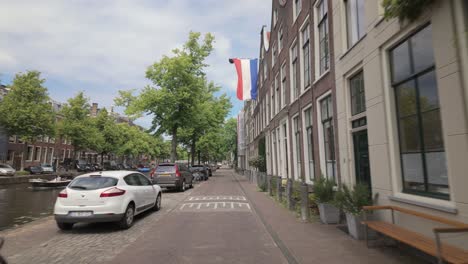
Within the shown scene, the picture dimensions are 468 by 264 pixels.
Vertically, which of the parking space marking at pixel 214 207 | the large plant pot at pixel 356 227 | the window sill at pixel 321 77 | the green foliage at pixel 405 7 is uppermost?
the window sill at pixel 321 77

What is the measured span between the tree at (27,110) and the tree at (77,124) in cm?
758

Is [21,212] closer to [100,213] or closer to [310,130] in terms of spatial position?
[100,213]

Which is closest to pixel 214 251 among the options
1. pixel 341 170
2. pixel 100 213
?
pixel 100 213

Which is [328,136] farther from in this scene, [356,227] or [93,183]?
[93,183]

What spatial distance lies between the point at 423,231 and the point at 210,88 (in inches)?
1198

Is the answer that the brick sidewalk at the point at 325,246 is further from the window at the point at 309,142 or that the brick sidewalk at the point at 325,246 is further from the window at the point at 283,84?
the window at the point at 283,84

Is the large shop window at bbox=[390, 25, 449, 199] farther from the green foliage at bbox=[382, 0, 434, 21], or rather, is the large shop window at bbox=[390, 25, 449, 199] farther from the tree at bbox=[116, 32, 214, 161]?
the tree at bbox=[116, 32, 214, 161]

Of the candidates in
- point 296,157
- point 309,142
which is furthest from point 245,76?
point 309,142

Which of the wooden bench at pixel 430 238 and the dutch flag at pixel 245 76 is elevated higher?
the dutch flag at pixel 245 76

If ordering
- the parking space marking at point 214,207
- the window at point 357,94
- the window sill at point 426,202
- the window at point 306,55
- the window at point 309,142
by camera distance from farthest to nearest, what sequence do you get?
the window at point 306,55 < the window at point 309,142 < the parking space marking at point 214,207 < the window at point 357,94 < the window sill at point 426,202

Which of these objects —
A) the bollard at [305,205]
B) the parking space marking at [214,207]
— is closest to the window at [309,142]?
the parking space marking at [214,207]

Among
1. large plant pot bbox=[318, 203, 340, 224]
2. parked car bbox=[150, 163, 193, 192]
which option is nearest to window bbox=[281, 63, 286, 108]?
parked car bbox=[150, 163, 193, 192]

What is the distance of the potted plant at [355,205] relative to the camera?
6.38 m

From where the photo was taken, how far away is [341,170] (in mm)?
9312
